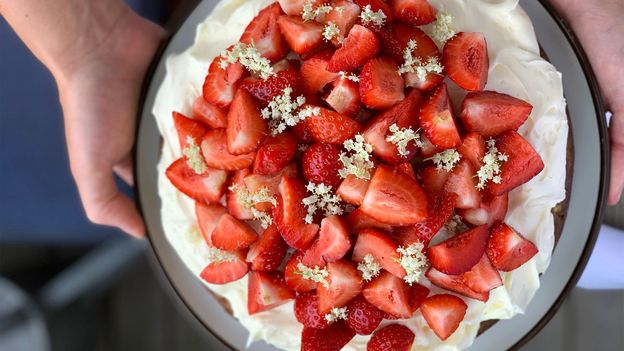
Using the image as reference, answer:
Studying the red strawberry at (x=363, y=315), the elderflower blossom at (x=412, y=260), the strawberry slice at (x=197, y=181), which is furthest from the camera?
the strawberry slice at (x=197, y=181)

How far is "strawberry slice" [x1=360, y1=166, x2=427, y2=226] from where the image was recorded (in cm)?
131

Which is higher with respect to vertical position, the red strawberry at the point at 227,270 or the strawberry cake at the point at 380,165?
the strawberry cake at the point at 380,165

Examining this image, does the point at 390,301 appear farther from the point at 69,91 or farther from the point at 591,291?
the point at 591,291

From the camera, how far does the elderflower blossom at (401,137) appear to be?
4.29 ft

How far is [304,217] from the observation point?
138 centimetres

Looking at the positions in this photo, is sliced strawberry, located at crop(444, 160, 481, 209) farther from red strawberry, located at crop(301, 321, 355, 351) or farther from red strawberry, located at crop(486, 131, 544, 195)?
red strawberry, located at crop(301, 321, 355, 351)

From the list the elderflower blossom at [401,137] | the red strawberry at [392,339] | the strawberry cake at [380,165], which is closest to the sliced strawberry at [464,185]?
the strawberry cake at [380,165]

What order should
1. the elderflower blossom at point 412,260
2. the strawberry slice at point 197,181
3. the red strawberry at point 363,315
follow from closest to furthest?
the elderflower blossom at point 412,260 → the red strawberry at point 363,315 → the strawberry slice at point 197,181

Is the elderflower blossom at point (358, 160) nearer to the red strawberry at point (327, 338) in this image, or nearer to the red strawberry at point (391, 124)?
the red strawberry at point (391, 124)

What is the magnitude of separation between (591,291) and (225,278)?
5.28 feet

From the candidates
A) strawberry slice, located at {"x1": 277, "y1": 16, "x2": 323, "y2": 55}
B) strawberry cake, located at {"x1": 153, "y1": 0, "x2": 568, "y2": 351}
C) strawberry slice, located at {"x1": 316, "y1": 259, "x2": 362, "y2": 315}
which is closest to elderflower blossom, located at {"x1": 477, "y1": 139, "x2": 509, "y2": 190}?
strawberry cake, located at {"x1": 153, "y1": 0, "x2": 568, "y2": 351}

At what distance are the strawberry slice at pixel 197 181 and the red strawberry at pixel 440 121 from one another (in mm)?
481

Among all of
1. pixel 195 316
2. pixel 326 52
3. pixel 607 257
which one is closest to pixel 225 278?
pixel 195 316

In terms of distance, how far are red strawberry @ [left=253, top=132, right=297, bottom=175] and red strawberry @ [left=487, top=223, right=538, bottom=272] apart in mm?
468
